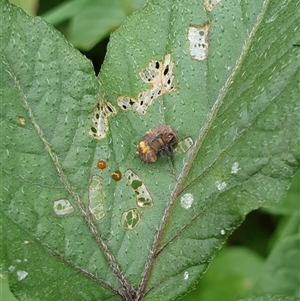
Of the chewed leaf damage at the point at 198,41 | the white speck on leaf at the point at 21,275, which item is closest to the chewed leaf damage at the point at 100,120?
the chewed leaf damage at the point at 198,41

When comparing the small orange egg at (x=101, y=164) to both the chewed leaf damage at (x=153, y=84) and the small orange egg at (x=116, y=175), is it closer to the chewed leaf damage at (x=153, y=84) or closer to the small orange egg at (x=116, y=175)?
the small orange egg at (x=116, y=175)

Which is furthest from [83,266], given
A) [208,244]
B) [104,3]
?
[104,3]

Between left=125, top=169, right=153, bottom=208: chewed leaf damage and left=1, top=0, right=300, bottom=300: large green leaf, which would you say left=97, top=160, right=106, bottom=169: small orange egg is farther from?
left=125, top=169, right=153, bottom=208: chewed leaf damage

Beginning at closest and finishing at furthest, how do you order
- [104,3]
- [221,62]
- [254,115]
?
[254,115] < [221,62] < [104,3]

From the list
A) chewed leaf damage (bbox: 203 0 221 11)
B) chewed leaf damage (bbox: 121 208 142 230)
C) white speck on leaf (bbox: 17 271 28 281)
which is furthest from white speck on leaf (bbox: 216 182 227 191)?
white speck on leaf (bbox: 17 271 28 281)

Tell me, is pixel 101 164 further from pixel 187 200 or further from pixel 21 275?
pixel 21 275

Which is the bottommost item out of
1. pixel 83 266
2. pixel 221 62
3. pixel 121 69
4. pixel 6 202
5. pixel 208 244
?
pixel 208 244

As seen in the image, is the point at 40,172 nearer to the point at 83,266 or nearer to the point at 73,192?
the point at 73,192
